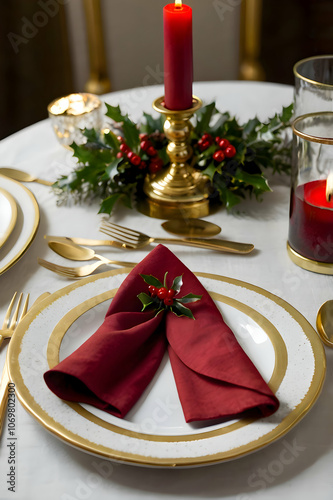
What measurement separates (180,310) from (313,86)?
1.39ft

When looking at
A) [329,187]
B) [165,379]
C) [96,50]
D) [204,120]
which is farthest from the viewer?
[96,50]

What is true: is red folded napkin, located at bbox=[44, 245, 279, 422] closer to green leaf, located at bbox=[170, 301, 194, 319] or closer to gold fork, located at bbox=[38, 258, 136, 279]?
green leaf, located at bbox=[170, 301, 194, 319]

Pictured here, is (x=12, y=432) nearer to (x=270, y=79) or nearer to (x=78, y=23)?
(x=78, y=23)

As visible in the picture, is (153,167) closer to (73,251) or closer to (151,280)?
(73,251)

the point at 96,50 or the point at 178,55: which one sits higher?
the point at 178,55

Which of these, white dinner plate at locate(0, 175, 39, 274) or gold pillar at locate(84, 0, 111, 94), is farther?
gold pillar at locate(84, 0, 111, 94)

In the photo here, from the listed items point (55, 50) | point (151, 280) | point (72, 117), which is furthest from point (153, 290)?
point (55, 50)

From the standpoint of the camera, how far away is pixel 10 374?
532 mm

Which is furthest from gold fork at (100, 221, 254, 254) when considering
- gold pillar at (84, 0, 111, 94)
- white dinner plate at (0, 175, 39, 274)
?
gold pillar at (84, 0, 111, 94)

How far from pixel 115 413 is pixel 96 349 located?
0.06 meters

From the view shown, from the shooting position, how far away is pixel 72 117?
0.99 m

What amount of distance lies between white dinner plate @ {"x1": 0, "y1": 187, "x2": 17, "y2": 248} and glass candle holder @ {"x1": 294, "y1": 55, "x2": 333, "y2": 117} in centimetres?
47

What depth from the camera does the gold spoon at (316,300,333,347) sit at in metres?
0.60

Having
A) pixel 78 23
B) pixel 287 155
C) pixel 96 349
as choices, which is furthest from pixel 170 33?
pixel 78 23
